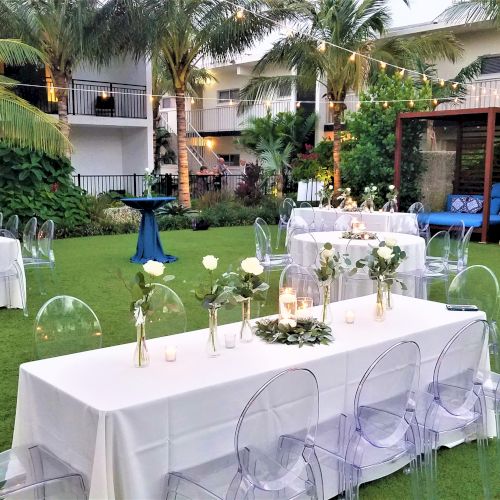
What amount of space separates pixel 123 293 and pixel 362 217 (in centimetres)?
485

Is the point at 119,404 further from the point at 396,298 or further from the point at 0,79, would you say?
the point at 0,79

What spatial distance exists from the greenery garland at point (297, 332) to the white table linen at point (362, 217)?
758 centimetres

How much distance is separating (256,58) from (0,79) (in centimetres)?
1461

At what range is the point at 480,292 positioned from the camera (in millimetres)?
4652

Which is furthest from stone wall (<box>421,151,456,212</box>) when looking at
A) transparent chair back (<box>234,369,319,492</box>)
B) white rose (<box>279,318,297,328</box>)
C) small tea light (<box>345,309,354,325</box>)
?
transparent chair back (<box>234,369,319,492</box>)

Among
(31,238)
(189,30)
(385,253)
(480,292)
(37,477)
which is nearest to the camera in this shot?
(37,477)

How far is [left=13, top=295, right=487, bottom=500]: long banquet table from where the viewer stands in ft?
7.90

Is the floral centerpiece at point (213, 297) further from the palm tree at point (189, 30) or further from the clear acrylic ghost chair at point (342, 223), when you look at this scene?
the palm tree at point (189, 30)

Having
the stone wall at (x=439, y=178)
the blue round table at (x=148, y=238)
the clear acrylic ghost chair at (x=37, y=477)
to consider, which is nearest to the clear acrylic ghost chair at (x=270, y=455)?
the clear acrylic ghost chair at (x=37, y=477)

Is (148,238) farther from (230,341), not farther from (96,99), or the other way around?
(96,99)

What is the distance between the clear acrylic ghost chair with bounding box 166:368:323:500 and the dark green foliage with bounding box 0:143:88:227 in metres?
11.0

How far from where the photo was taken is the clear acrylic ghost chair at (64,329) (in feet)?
11.2

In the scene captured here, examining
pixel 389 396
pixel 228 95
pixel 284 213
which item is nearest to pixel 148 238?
pixel 284 213

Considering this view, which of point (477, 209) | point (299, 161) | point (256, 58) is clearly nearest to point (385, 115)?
point (477, 209)
